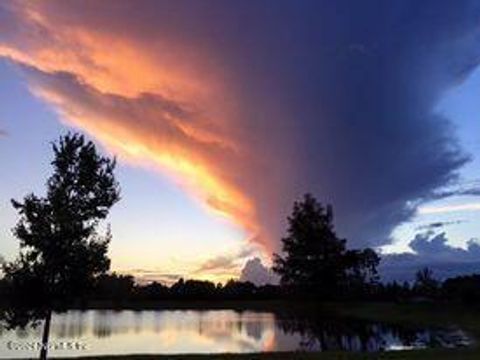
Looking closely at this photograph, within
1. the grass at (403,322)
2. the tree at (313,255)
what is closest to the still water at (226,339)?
the grass at (403,322)

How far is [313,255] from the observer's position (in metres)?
145

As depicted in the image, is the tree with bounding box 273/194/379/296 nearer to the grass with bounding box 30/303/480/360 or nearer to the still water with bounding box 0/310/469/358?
the grass with bounding box 30/303/480/360

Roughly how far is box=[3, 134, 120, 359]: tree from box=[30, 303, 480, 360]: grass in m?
4.53

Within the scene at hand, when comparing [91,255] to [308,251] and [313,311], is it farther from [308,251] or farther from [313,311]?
[308,251]

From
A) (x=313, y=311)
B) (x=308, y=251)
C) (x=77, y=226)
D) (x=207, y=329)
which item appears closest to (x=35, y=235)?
(x=77, y=226)

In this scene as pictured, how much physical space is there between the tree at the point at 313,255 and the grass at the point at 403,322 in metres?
6.16

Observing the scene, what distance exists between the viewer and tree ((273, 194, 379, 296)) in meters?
144

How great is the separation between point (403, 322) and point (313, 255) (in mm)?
46435

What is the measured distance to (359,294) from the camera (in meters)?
165

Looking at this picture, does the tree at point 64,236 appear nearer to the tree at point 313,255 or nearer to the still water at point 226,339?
the still water at point 226,339

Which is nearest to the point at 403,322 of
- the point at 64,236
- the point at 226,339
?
the point at 226,339

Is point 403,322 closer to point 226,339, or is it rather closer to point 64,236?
point 226,339

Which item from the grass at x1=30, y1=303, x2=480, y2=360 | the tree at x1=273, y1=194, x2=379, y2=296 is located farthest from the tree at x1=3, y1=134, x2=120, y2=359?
the tree at x1=273, y1=194, x2=379, y2=296

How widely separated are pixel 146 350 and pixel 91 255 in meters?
26.4
